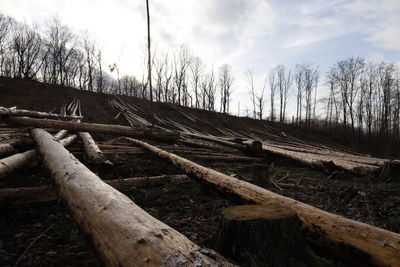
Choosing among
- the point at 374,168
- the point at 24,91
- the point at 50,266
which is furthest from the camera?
the point at 24,91

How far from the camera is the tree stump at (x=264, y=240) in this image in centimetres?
188

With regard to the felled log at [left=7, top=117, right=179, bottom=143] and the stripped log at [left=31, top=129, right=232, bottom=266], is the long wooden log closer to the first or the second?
the stripped log at [left=31, top=129, right=232, bottom=266]

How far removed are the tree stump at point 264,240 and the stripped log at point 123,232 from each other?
641 mm

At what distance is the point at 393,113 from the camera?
39.9 meters

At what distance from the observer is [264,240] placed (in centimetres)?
187

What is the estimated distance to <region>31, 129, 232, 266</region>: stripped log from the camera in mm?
1202

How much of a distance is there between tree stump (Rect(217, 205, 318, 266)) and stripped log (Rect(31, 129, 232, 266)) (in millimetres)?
641

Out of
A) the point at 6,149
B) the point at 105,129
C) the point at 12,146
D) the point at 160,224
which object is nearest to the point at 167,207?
the point at 160,224

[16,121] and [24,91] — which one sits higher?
[24,91]

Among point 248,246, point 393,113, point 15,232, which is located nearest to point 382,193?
point 248,246

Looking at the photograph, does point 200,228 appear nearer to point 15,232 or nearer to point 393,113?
point 15,232

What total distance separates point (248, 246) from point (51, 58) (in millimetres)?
45445

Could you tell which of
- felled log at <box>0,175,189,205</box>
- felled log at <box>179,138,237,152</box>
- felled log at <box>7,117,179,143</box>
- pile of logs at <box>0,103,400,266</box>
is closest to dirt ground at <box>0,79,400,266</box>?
felled log at <box>0,175,189,205</box>

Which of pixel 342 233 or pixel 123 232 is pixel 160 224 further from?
pixel 342 233
